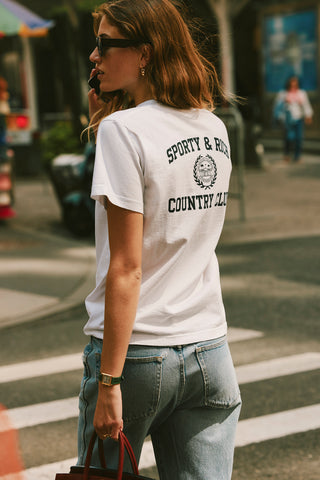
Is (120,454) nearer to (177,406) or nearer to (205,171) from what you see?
(177,406)

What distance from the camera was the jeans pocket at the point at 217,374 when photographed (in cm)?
224

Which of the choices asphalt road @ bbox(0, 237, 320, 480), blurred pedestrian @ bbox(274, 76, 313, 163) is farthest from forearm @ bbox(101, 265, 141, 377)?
blurred pedestrian @ bbox(274, 76, 313, 163)

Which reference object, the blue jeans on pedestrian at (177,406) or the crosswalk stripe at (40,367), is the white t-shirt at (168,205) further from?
the crosswalk stripe at (40,367)

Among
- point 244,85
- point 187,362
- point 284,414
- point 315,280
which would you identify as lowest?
point 244,85

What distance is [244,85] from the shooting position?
31000 millimetres

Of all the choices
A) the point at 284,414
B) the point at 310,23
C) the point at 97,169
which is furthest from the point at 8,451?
the point at 310,23

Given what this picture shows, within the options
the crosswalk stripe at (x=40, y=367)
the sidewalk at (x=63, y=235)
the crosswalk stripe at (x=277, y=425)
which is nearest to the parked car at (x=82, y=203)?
the sidewalk at (x=63, y=235)

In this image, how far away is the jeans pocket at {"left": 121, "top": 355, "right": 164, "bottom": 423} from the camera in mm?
2176

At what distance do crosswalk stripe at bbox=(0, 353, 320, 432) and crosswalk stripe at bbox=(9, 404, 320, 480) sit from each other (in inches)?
21.9

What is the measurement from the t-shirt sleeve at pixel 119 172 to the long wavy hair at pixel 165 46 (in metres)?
0.20

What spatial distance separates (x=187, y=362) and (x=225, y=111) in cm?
1026

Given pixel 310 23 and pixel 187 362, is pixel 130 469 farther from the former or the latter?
pixel 310 23

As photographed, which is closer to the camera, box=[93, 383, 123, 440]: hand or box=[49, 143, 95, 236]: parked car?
box=[93, 383, 123, 440]: hand

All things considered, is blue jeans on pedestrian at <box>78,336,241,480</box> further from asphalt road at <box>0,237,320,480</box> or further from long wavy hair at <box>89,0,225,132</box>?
asphalt road at <box>0,237,320,480</box>
